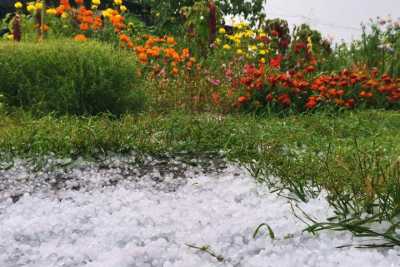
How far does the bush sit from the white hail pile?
2.32 m

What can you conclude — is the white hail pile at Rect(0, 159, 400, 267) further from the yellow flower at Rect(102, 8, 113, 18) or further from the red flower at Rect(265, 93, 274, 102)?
the yellow flower at Rect(102, 8, 113, 18)

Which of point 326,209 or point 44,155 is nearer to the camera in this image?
point 326,209

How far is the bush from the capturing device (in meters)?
5.62

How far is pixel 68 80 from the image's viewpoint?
5699 mm

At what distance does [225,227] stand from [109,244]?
0.56 metres

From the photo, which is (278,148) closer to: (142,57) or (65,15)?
(142,57)

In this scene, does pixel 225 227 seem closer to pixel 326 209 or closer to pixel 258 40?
pixel 326 209

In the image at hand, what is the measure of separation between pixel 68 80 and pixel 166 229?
3365 mm

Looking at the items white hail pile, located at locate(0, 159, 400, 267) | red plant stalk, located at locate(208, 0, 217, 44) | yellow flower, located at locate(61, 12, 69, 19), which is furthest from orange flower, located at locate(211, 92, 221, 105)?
yellow flower, located at locate(61, 12, 69, 19)

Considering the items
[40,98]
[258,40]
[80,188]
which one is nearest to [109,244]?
[80,188]

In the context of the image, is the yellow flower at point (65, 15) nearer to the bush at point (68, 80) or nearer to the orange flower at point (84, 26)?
the orange flower at point (84, 26)

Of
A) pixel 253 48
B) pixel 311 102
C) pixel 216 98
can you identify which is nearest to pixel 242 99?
pixel 216 98

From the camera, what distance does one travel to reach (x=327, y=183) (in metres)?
2.94

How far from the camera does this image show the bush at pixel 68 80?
18.4 ft
